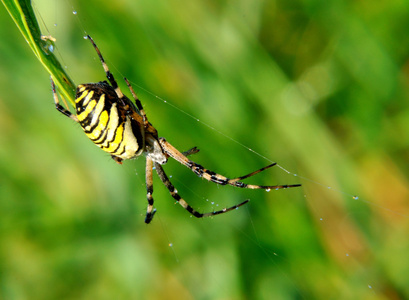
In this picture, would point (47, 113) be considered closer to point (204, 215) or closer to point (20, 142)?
point (20, 142)

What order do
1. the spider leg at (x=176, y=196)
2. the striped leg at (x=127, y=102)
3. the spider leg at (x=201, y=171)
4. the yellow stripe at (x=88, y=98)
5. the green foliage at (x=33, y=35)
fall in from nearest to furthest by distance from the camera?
the green foliage at (x=33, y=35)
the yellow stripe at (x=88, y=98)
the striped leg at (x=127, y=102)
the spider leg at (x=201, y=171)
the spider leg at (x=176, y=196)

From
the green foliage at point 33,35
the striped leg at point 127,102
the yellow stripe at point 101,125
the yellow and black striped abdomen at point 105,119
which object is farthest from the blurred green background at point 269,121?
the green foliage at point 33,35

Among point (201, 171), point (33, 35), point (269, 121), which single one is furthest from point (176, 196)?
point (33, 35)

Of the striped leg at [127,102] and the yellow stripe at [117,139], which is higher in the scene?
the striped leg at [127,102]

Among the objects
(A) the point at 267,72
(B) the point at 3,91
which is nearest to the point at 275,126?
(A) the point at 267,72

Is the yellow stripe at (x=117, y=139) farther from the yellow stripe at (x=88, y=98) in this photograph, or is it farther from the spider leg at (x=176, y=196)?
the spider leg at (x=176, y=196)

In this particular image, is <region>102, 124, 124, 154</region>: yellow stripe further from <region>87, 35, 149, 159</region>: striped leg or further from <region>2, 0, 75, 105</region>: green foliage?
<region>2, 0, 75, 105</region>: green foliage

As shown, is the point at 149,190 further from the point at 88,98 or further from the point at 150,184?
the point at 88,98
